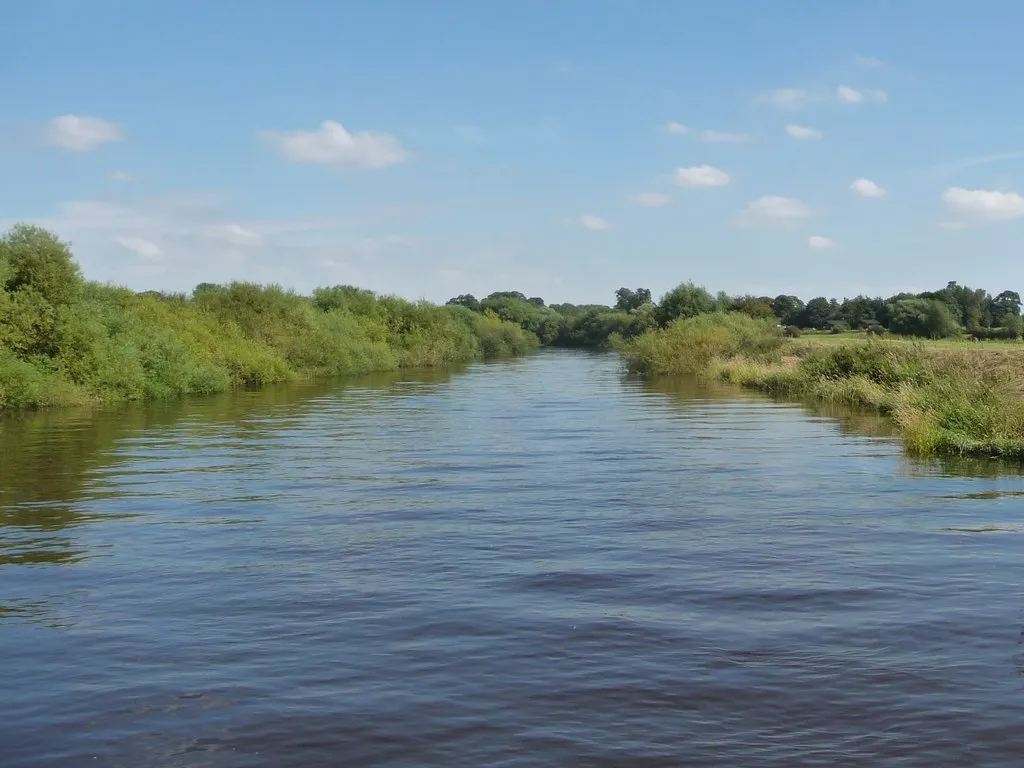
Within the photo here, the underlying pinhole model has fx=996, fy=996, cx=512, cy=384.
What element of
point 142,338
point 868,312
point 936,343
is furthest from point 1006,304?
point 142,338

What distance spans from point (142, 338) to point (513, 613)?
41030mm

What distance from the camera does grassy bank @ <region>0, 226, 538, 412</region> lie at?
4059 centimetres

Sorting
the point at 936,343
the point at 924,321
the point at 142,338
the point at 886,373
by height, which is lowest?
the point at 886,373

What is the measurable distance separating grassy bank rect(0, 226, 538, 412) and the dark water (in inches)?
715

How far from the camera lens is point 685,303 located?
86312mm

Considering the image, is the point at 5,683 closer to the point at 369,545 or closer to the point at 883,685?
the point at 369,545

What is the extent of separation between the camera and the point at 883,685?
886 centimetres

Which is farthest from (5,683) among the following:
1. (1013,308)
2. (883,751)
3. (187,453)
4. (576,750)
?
(1013,308)

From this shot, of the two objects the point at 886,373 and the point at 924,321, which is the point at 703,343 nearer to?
the point at 924,321

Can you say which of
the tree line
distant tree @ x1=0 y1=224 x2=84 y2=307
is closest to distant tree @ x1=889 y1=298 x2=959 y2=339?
the tree line

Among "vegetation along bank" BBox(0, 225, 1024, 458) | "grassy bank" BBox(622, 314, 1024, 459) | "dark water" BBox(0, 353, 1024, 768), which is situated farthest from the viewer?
"vegetation along bank" BBox(0, 225, 1024, 458)

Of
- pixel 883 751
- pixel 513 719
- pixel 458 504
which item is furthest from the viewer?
pixel 458 504

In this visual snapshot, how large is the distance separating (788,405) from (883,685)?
3439cm

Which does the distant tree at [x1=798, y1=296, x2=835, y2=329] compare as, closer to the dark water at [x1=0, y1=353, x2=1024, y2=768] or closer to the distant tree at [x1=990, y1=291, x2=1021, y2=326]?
the distant tree at [x1=990, y1=291, x2=1021, y2=326]
